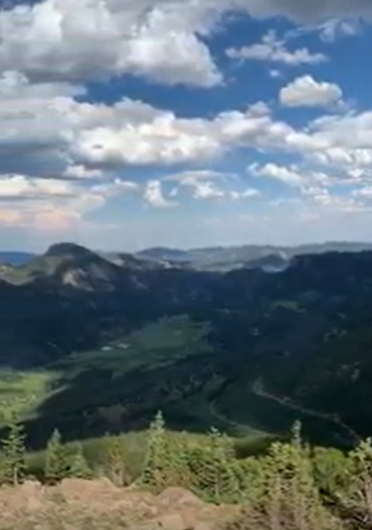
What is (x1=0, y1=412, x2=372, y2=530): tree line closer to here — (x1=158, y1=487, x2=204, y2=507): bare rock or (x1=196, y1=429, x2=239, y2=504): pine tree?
(x1=196, y1=429, x2=239, y2=504): pine tree

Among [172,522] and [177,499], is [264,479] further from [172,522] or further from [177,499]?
[172,522]

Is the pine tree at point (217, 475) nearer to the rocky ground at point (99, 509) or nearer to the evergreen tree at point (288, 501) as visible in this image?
the evergreen tree at point (288, 501)

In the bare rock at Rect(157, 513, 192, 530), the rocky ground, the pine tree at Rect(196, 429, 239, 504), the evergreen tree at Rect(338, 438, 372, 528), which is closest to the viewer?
the rocky ground

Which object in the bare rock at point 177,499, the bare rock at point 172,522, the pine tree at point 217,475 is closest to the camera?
the bare rock at point 172,522

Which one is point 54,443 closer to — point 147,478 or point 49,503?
point 147,478

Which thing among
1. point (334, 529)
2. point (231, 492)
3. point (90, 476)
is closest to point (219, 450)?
point (231, 492)

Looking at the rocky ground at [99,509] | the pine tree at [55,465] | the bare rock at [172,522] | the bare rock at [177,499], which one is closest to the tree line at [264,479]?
the pine tree at [55,465]

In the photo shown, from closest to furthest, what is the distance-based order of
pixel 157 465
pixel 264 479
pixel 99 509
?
pixel 99 509, pixel 264 479, pixel 157 465

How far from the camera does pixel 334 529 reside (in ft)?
335

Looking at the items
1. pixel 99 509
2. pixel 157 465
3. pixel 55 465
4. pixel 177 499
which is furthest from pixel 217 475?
pixel 99 509

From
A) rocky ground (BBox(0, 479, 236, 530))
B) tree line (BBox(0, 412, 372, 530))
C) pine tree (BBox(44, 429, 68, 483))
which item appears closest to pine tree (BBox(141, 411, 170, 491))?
tree line (BBox(0, 412, 372, 530))

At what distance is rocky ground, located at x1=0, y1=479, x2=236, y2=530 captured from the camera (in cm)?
8700

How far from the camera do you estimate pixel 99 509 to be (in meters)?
99.4

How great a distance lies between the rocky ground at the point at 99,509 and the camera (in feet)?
285
